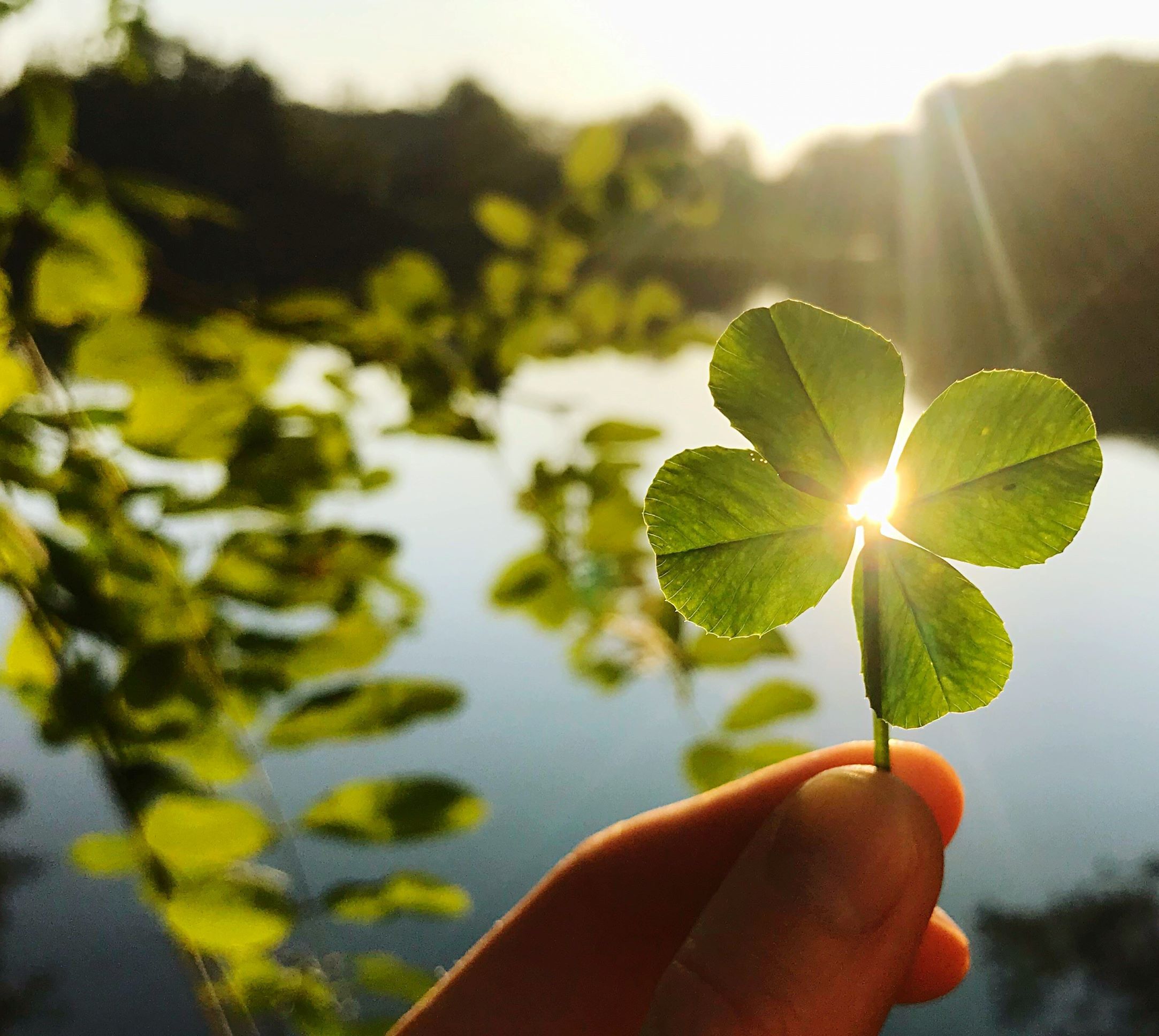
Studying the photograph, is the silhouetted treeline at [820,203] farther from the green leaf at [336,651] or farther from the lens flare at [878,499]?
the green leaf at [336,651]

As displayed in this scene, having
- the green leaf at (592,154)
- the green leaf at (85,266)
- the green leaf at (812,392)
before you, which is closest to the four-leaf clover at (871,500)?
the green leaf at (812,392)

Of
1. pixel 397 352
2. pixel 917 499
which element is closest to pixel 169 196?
pixel 397 352

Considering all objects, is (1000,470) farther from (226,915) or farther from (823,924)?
A: (226,915)

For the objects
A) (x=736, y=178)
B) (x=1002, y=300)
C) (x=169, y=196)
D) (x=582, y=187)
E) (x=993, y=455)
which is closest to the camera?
(x=993, y=455)

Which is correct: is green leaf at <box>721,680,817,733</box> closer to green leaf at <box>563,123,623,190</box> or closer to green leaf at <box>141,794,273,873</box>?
green leaf at <box>141,794,273,873</box>

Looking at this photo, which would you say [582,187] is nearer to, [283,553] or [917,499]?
[283,553]

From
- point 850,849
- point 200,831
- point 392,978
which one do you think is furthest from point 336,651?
point 850,849

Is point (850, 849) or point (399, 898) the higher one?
point (850, 849)
